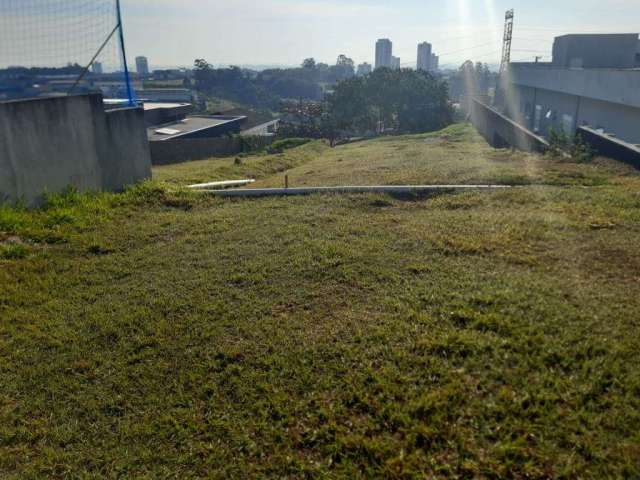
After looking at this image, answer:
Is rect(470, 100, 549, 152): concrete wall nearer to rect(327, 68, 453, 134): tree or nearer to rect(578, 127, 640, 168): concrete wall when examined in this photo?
rect(578, 127, 640, 168): concrete wall

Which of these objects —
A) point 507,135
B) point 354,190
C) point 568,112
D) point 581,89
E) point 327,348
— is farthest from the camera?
point 568,112

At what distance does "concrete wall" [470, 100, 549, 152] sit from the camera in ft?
42.2

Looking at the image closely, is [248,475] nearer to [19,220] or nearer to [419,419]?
[419,419]

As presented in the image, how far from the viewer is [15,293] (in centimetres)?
425

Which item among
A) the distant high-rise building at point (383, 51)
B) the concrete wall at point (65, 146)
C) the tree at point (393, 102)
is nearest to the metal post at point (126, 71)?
the concrete wall at point (65, 146)

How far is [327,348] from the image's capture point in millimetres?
3199

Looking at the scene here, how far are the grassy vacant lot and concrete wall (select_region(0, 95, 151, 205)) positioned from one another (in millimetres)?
694

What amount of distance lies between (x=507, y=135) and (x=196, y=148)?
40.4 feet

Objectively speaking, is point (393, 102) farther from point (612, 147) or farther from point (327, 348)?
Result: point (327, 348)

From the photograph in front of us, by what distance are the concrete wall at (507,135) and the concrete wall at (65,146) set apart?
9.44 meters

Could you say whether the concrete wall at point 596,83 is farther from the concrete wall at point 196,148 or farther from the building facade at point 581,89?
the concrete wall at point 196,148

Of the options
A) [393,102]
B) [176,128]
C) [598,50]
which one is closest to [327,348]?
[176,128]

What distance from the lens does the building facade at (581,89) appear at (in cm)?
1584

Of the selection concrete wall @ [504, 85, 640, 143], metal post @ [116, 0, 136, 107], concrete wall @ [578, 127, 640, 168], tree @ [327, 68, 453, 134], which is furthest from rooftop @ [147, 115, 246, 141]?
concrete wall @ [578, 127, 640, 168]
